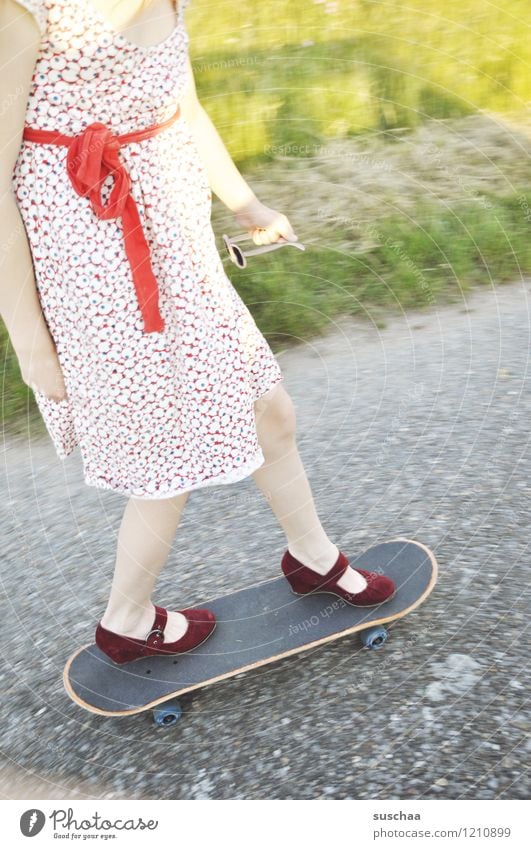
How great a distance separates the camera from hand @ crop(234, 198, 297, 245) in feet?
6.36

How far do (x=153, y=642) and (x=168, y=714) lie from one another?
16 cm

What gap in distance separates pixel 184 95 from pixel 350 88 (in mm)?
2893

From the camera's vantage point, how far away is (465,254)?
367 cm

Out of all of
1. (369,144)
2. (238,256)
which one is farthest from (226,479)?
(369,144)

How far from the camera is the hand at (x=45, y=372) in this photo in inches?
67.0

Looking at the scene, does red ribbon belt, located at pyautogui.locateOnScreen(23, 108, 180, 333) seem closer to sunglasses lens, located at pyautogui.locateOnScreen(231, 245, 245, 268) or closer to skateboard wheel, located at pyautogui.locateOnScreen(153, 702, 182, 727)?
sunglasses lens, located at pyautogui.locateOnScreen(231, 245, 245, 268)

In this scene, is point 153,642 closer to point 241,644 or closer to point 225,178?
point 241,644

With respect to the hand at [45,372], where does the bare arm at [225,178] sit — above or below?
above

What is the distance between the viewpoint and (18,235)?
1564mm

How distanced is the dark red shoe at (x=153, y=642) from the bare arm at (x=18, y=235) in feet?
1.90

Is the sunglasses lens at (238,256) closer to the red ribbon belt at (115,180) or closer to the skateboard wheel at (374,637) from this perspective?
the red ribbon belt at (115,180)

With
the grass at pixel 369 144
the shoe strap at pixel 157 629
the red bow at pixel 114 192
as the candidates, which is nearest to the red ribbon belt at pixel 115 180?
the red bow at pixel 114 192

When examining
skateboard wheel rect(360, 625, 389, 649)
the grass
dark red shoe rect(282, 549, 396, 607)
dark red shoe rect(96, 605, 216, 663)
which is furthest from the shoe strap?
the grass
